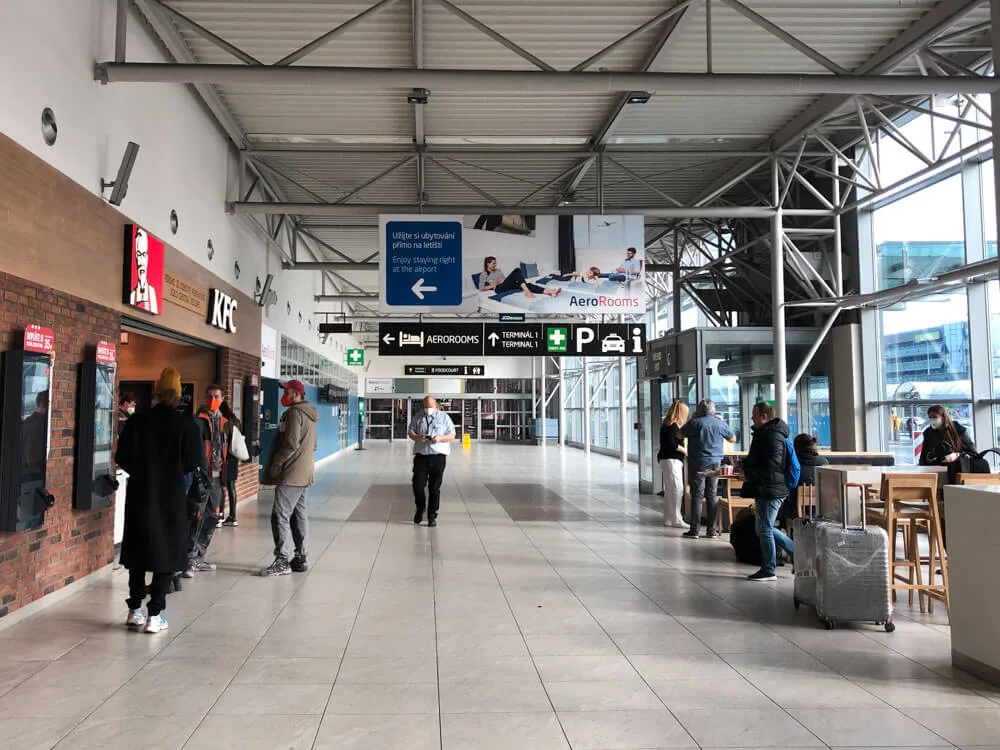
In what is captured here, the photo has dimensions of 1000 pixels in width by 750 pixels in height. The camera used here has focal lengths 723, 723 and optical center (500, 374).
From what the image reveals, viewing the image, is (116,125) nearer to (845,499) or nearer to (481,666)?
(481,666)

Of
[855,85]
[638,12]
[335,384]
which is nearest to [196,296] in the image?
[638,12]

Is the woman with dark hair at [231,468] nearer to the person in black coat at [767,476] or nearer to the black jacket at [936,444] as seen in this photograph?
the person in black coat at [767,476]

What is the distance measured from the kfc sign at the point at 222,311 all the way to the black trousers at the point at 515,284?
12.4 ft

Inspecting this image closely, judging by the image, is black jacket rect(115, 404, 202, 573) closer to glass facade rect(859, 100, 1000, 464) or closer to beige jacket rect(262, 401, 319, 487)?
beige jacket rect(262, 401, 319, 487)

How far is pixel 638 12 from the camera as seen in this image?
7.52m

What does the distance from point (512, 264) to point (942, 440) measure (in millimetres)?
5577

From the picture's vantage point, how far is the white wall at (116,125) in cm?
511

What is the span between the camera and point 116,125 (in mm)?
6727

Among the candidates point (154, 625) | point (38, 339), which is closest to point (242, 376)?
point (38, 339)

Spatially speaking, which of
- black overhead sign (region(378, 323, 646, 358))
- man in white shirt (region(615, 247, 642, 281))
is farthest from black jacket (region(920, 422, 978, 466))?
black overhead sign (region(378, 323, 646, 358))

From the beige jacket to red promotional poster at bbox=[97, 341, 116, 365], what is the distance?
5.09 feet

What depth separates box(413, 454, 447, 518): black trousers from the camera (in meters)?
9.41

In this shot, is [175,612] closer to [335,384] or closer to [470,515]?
[470,515]

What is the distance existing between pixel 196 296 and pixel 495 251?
3.94 meters
